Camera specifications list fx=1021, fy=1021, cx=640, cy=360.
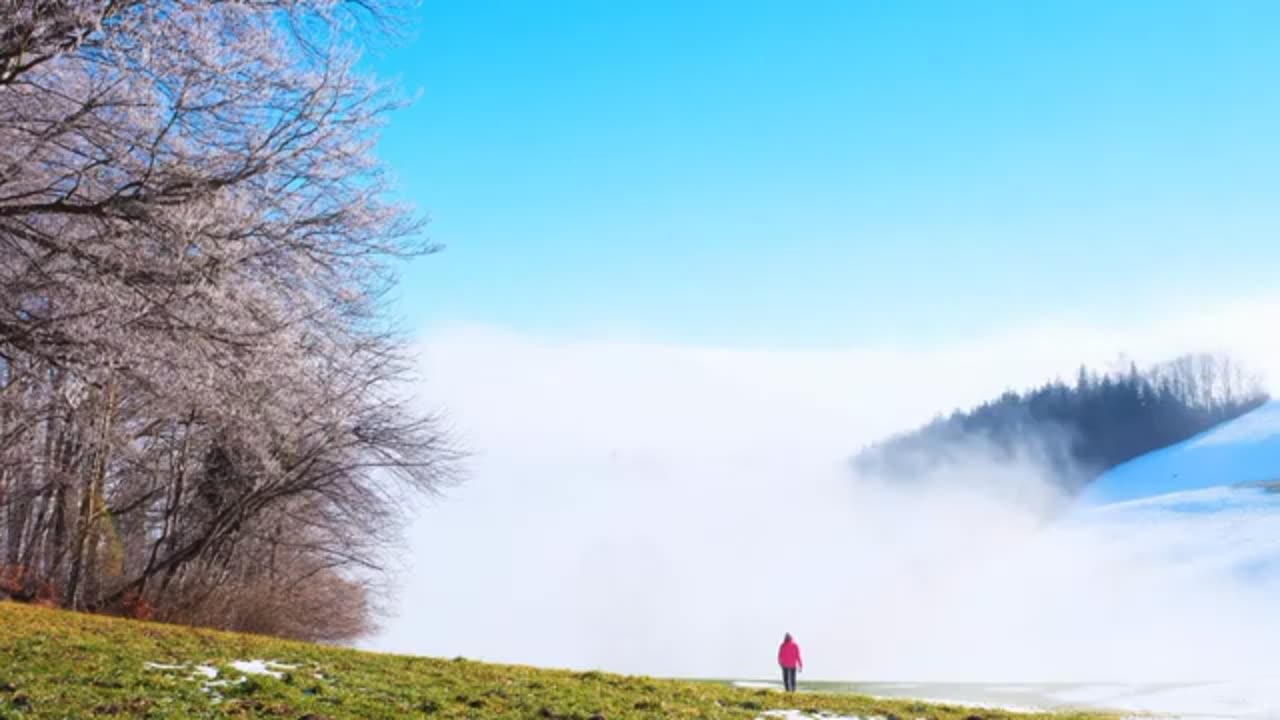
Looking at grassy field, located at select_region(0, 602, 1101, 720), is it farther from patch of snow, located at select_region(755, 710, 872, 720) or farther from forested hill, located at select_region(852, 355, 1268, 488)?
forested hill, located at select_region(852, 355, 1268, 488)

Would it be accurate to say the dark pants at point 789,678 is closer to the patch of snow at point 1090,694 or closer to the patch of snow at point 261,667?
the patch of snow at point 1090,694

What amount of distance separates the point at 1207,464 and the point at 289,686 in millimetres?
120489

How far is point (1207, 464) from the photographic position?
366 feet

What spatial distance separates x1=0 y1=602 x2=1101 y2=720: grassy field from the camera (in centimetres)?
965

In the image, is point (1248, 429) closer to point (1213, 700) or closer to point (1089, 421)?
point (1089, 421)

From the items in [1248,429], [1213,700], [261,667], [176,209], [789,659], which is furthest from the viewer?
[1248,429]

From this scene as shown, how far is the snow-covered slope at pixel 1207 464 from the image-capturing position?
104m

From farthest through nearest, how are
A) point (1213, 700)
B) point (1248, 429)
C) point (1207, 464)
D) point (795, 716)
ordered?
point (1248, 429), point (1207, 464), point (1213, 700), point (795, 716)

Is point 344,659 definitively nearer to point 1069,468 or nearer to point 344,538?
point 344,538

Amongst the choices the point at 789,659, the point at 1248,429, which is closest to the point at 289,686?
the point at 789,659

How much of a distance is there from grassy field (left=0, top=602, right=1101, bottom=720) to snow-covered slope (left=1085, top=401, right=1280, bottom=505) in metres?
101

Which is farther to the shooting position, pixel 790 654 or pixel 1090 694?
pixel 1090 694

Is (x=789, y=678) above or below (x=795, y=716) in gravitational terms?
above

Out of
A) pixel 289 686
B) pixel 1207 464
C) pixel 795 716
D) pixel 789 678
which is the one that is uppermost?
pixel 1207 464
